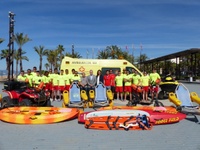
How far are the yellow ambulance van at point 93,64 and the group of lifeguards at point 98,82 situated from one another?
2.23m

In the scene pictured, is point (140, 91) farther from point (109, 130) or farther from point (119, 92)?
point (109, 130)

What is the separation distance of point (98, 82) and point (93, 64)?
3243 mm

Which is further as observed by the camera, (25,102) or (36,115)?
(25,102)

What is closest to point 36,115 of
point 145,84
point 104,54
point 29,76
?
point 29,76

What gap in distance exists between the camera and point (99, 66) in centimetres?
1773

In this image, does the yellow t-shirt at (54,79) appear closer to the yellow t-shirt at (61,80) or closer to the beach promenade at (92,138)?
the yellow t-shirt at (61,80)

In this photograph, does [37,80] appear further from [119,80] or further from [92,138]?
[92,138]

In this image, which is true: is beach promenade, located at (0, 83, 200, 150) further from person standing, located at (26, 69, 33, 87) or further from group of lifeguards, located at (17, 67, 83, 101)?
group of lifeguards, located at (17, 67, 83, 101)

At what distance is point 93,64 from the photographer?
698 inches

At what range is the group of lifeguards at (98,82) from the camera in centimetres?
1434

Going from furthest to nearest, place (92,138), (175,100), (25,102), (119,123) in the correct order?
(25,102), (175,100), (119,123), (92,138)

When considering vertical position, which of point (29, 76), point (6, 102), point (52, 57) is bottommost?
point (6, 102)

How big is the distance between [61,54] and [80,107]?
58.5 metres

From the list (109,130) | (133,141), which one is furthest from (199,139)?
(109,130)
